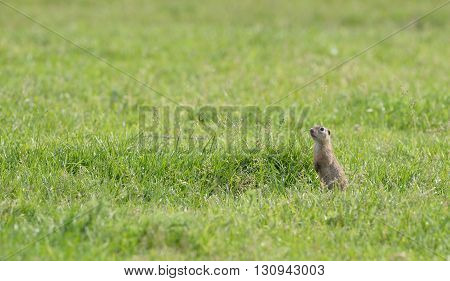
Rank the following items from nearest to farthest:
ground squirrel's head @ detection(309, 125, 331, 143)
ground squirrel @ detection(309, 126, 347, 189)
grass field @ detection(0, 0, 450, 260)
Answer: grass field @ detection(0, 0, 450, 260), ground squirrel @ detection(309, 126, 347, 189), ground squirrel's head @ detection(309, 125, 331, 143)

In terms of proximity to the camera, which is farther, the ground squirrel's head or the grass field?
the ground squirrel's head

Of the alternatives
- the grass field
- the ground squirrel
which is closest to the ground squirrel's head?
the ground squirrel

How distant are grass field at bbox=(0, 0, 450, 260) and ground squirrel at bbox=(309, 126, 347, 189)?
130 millimetres

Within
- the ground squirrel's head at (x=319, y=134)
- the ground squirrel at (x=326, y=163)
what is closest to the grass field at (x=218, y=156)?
the ground squirrel at (x=326, y=163)

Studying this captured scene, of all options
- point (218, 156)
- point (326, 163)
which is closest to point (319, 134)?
point (326, 163)

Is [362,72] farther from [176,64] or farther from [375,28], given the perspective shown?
[375,28]

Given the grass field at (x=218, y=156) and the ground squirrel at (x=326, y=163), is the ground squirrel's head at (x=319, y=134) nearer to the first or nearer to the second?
the ground squirrel at (x=326, y=163)

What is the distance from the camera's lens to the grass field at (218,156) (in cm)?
479

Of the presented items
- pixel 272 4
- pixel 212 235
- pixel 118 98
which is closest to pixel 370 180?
pixel 212 235

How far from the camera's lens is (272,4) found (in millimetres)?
17594

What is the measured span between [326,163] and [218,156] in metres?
0.97

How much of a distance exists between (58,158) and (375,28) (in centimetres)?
1058

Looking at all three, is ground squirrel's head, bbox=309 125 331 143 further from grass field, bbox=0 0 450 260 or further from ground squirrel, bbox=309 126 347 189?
grass field, bbox=0 0 450 260

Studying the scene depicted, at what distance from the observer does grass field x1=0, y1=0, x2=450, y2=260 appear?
4.79 meters
